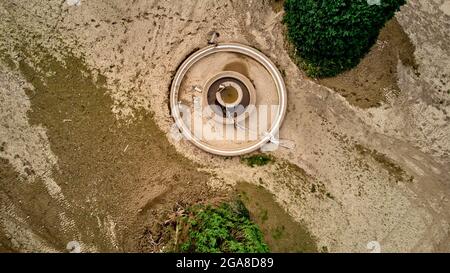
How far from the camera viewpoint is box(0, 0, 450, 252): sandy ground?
17.2m

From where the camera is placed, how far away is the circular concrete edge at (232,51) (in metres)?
18.3

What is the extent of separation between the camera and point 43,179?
17.2m

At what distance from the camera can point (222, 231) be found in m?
16.5

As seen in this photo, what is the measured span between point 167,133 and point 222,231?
5.13 m

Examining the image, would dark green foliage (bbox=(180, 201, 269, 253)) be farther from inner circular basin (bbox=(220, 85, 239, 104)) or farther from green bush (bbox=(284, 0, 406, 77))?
green bush (bbox=(284, 0, 406, 77))

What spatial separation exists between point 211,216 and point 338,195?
19.6 feet

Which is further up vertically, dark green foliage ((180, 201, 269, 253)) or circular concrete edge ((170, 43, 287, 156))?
circular concrete edge ((170, 43, 287, 156))

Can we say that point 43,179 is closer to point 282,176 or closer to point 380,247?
point 282,176

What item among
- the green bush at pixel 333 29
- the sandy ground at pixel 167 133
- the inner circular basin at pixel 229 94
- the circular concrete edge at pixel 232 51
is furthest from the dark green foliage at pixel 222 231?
the green bush at pixel 333 29

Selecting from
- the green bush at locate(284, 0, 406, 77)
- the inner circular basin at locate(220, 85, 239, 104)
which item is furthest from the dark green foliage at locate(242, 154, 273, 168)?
the green bush at locate(284, 0, 406, 77)

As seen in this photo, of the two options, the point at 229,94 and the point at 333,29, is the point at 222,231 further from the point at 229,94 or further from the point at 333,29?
the point at 333,29

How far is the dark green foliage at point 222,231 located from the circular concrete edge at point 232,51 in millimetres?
2709

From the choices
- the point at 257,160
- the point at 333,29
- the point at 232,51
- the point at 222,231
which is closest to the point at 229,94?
the point at 232,51

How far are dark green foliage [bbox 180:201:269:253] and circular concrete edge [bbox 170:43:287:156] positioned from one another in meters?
2.71
